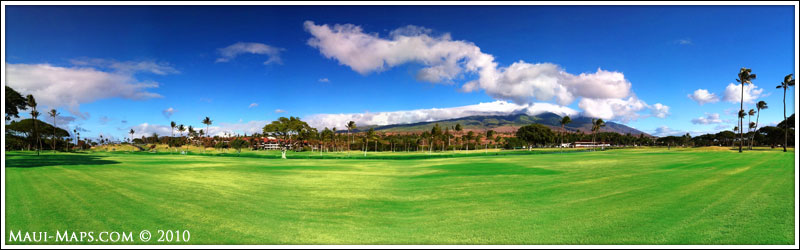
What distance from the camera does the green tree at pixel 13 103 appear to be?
120 feet

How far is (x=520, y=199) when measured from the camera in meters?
13.5

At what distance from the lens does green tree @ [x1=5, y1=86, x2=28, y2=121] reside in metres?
36.5

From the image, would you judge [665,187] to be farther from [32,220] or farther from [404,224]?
[32,220]

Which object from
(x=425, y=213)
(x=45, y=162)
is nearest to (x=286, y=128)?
(x=45, y=162)

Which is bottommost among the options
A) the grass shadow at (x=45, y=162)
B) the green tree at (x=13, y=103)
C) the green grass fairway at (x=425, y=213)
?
the grass shadow at (x=45, y=162)

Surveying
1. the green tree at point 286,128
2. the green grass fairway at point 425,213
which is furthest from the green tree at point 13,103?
the green tree at point 286,128

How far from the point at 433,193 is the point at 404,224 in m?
6.02

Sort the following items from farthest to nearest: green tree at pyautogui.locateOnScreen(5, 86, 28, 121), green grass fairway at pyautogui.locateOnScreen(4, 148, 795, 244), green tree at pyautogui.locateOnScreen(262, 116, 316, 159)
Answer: green tree at pyautogui.locateOnScreen(262, 116, 316, 159)
green tree at pyautogui.locateOnScreen(5, 86, 28, 121)
green grass fairway at pyautogui.locateOnScreen(4, 148, 795, 244)

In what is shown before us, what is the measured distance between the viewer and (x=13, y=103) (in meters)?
37.3

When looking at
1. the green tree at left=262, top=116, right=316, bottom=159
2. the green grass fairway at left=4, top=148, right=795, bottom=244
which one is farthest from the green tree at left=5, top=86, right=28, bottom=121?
the green tree at left=262, top=116, right=316, bottom=159

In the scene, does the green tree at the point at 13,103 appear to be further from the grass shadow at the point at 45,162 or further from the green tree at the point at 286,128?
the green tree at the point at 286,128

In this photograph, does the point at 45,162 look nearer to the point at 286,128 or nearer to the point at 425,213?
the point at 425,213

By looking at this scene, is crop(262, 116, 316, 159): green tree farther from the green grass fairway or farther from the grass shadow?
the green grass fairway

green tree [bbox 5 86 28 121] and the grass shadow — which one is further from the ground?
green tree [bbox 5 86 28 121]
